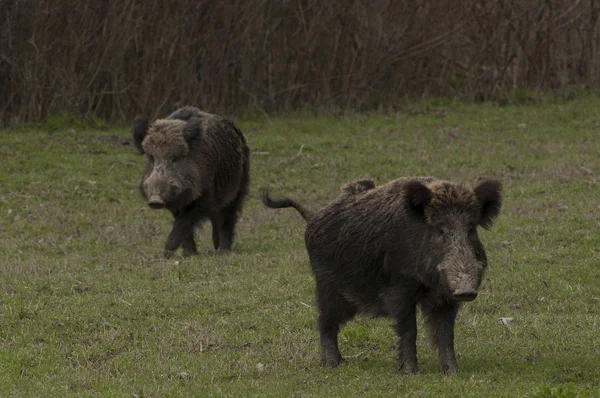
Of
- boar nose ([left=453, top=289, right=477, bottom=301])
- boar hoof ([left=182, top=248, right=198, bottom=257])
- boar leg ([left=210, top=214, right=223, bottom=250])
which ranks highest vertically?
boar nose ([left=453, top=289, right=477, bottom=301])

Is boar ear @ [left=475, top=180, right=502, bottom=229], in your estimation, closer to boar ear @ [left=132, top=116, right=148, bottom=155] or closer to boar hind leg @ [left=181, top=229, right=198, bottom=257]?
boar hind leg @ [left=181, top=229, right=198, bottom=257]

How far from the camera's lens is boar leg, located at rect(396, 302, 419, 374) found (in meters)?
7.69

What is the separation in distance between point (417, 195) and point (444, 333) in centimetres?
93

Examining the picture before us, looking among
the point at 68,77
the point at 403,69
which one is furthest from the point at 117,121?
the point at 403,69

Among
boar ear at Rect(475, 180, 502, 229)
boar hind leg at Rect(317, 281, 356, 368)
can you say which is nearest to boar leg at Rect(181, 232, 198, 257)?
boar hind leg at Rect(317, 281, 356, 368)

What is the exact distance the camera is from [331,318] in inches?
328

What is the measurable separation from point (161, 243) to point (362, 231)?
634 cm

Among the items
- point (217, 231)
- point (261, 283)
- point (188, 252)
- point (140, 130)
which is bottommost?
Answer: point (188, 252)

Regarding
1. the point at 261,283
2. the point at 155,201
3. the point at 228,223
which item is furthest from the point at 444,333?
the point at 228,223

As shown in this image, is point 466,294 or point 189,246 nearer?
point 466,294

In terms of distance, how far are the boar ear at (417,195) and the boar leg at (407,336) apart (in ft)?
2.11

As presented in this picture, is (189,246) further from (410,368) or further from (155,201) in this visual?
(410,368)

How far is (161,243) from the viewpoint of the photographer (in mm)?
14031

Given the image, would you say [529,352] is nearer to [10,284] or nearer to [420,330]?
[420,330]
